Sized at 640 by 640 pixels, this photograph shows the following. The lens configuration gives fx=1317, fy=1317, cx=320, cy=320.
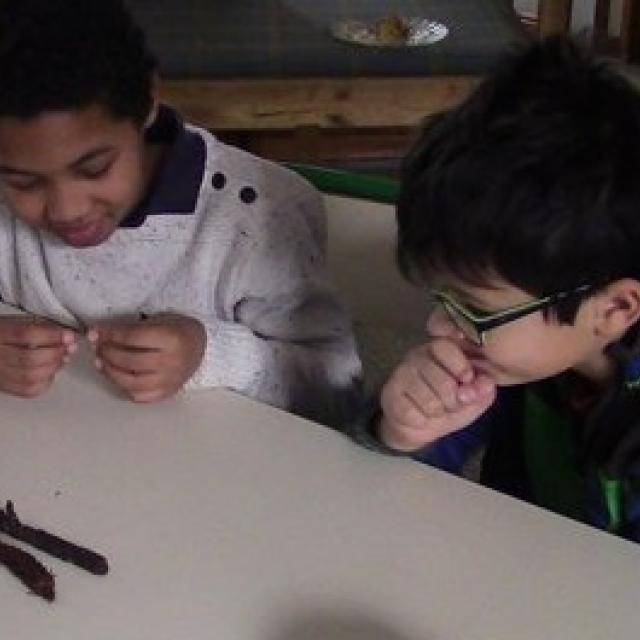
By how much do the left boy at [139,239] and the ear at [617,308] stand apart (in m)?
0.29

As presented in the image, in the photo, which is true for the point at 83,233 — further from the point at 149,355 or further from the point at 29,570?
the point at 29,570

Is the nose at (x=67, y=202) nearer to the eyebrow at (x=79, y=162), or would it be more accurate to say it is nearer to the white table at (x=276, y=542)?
the eyebrow at (x=79, y=162)

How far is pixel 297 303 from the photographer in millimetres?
1189

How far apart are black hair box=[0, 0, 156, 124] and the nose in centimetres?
7

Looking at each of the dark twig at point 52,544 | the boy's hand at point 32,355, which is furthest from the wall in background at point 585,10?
the dark twig at point 52,544

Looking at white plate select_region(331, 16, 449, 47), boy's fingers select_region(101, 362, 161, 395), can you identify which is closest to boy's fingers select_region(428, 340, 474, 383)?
boy's fingers select_region(101, 362, 161, 395)

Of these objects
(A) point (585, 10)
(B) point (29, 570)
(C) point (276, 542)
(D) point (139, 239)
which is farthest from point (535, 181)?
(A) point (585, 10)

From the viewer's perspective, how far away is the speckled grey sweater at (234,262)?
1.18m

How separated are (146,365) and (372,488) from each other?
20 cm

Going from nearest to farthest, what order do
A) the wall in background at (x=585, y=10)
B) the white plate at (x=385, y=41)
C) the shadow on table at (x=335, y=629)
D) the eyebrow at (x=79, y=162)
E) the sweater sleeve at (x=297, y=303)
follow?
the shadow on table at (x=335, y=629), the eyebrow at (x=79, y=162), the sweater sleeve at (x=297, y=303), the white plate at (x=385, y=41), the wall in background at (x=585, y=10)

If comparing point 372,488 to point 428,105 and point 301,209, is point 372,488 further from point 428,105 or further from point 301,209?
point 428,105

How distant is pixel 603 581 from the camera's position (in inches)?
30.7

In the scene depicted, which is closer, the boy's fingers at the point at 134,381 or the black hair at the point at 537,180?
the black hair at the point at 537,180

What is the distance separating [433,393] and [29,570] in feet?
0.99
